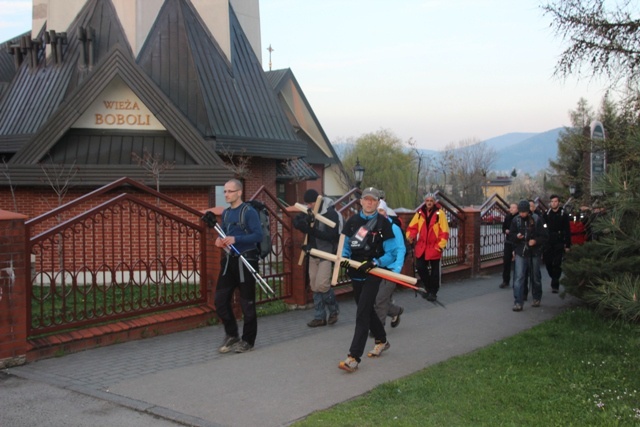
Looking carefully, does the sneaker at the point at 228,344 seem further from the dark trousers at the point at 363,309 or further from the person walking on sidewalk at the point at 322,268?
the person walking on sidewalk at the point at 322,268

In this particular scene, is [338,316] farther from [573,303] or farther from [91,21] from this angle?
[91,21]

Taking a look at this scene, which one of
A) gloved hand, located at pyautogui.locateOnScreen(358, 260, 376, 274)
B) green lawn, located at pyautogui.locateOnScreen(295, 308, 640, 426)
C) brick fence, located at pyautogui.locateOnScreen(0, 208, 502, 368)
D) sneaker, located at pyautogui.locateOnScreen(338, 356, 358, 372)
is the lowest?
green lawn, located at pyautogui.locateOnScreen(295, 308, 640, 426)

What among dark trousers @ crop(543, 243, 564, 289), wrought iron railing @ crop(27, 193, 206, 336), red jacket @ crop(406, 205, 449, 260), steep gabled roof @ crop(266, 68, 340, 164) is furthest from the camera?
steep gabled roof @ crop(266, 68, 340, 164)

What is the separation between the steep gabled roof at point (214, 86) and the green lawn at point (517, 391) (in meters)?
11.4

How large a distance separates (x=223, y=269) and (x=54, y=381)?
2.04 m

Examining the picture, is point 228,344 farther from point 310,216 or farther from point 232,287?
point 310,216

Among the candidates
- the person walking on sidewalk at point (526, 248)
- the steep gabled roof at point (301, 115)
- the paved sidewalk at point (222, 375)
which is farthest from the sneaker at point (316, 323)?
the steep gabled roof at point (301, 115)

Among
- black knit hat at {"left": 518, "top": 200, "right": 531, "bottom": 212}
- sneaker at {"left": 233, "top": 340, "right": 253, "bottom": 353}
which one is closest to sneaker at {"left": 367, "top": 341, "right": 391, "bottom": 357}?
sneaker at {"left": 233, "top": 340, "right": 253, "bottom": 353}

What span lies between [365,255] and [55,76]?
14.2 metres

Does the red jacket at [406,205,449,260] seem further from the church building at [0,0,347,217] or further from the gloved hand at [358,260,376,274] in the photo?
the church building at [0,0,347,217]

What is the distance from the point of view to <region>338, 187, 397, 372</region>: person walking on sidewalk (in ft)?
21.2

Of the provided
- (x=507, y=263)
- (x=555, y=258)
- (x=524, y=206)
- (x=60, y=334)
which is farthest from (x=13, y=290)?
(x=555, y=258)

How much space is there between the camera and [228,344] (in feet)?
24.2

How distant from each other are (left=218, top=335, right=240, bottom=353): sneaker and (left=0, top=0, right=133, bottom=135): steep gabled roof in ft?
38.7
